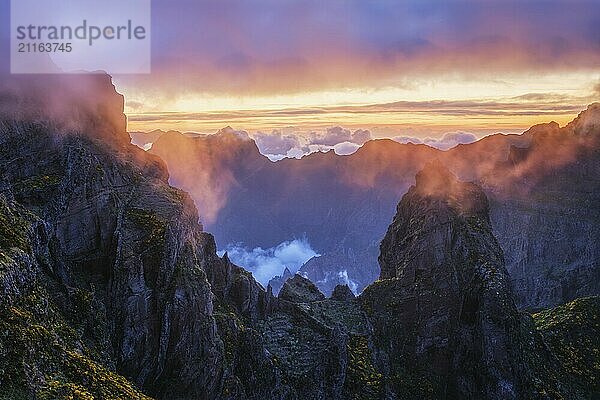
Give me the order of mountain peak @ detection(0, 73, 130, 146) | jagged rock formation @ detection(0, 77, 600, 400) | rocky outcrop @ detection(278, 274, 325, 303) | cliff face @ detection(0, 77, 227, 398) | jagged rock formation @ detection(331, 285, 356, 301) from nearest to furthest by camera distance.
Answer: jagged rock formation @ detection(0, 77, 600, 400) → cliff face @ detection(0, 77, 227, 398) → mountain peak @ detection(0, 73, 130, 146) → rocky outcrop @ detection(278, 274, 325, 303) → jagged rock formation @ detection(331, 285, 356, 301)

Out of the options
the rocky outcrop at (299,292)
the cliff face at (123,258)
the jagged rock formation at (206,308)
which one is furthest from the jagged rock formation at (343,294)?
the cliff face at (123,258)

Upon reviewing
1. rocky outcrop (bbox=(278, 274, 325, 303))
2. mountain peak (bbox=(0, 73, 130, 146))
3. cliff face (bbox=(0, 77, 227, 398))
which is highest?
mountain peak (bbox=(0, 73, 130, 146))

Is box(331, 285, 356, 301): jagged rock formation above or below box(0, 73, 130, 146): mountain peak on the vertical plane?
below

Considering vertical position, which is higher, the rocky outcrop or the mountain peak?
the mountain peak

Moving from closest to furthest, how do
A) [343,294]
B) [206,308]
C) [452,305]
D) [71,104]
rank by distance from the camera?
[206,308], [71,104], [452,305], [343,294]

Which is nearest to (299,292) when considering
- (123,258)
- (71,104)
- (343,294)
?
(343,294)

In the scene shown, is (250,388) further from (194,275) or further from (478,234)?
(478,234)

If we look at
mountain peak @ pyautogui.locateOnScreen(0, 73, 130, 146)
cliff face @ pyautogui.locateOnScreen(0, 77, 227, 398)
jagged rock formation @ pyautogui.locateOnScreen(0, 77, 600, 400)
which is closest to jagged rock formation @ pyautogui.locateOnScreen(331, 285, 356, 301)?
jagged rock formation @ pyautogui.locateOnScreen(0, 77, 600, 400)

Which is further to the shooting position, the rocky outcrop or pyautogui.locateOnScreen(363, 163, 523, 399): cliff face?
the rocky outcrop

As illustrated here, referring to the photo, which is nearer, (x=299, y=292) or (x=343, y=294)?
(x=343, y=294)

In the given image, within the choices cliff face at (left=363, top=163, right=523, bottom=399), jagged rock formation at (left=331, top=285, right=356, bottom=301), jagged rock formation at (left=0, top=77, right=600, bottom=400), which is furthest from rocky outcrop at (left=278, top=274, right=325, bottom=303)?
cliff face at (left=363, top=163, right=523, bottom=399)

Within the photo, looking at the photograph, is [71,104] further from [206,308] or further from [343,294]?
[343,294]

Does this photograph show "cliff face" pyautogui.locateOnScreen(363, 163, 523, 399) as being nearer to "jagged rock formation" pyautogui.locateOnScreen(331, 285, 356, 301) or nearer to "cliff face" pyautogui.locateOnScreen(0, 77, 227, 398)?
"jagged rock formation" pyautogui.locateOnScreen(331, 285, 356, 301)

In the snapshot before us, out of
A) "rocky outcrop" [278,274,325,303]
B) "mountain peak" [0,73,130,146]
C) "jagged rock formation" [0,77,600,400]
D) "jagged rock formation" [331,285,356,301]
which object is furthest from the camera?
"jagged rock formation" [331,285,356,301]
